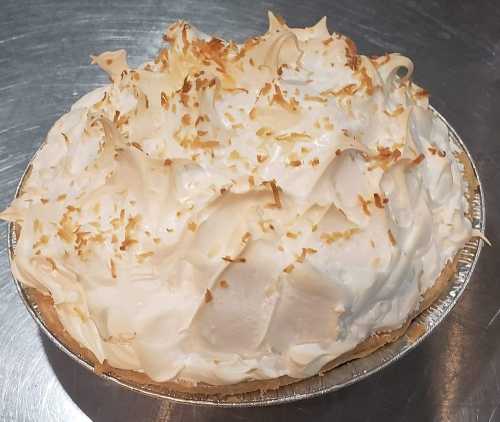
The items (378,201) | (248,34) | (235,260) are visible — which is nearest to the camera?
(235,260)

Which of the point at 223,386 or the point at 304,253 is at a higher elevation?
the point at 304,253

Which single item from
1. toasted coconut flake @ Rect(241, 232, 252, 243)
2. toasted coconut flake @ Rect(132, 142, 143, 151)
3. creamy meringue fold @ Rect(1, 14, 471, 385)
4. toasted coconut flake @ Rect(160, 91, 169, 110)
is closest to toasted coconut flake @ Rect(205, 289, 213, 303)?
creamy meringue fold @ Rect(1, 14, 471, 385)

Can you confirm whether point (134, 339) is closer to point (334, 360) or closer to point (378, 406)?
point (334, 360)

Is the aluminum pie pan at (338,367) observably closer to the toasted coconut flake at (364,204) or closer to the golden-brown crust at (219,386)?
the golden-brown crust at (219,386)

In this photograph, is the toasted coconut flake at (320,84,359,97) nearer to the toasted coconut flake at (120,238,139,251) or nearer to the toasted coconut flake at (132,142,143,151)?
the toasted coconut flake at (132,142,143,151)

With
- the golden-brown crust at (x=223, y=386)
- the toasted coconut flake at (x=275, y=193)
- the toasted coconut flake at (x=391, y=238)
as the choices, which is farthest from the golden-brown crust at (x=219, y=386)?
the toasted coconut flake at (x=275, y=193)

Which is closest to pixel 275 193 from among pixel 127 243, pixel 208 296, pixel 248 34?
pixel 208 296

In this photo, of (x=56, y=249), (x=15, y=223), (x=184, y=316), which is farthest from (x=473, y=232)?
(x=15, y=223)

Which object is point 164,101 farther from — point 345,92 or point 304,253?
point 304,253
